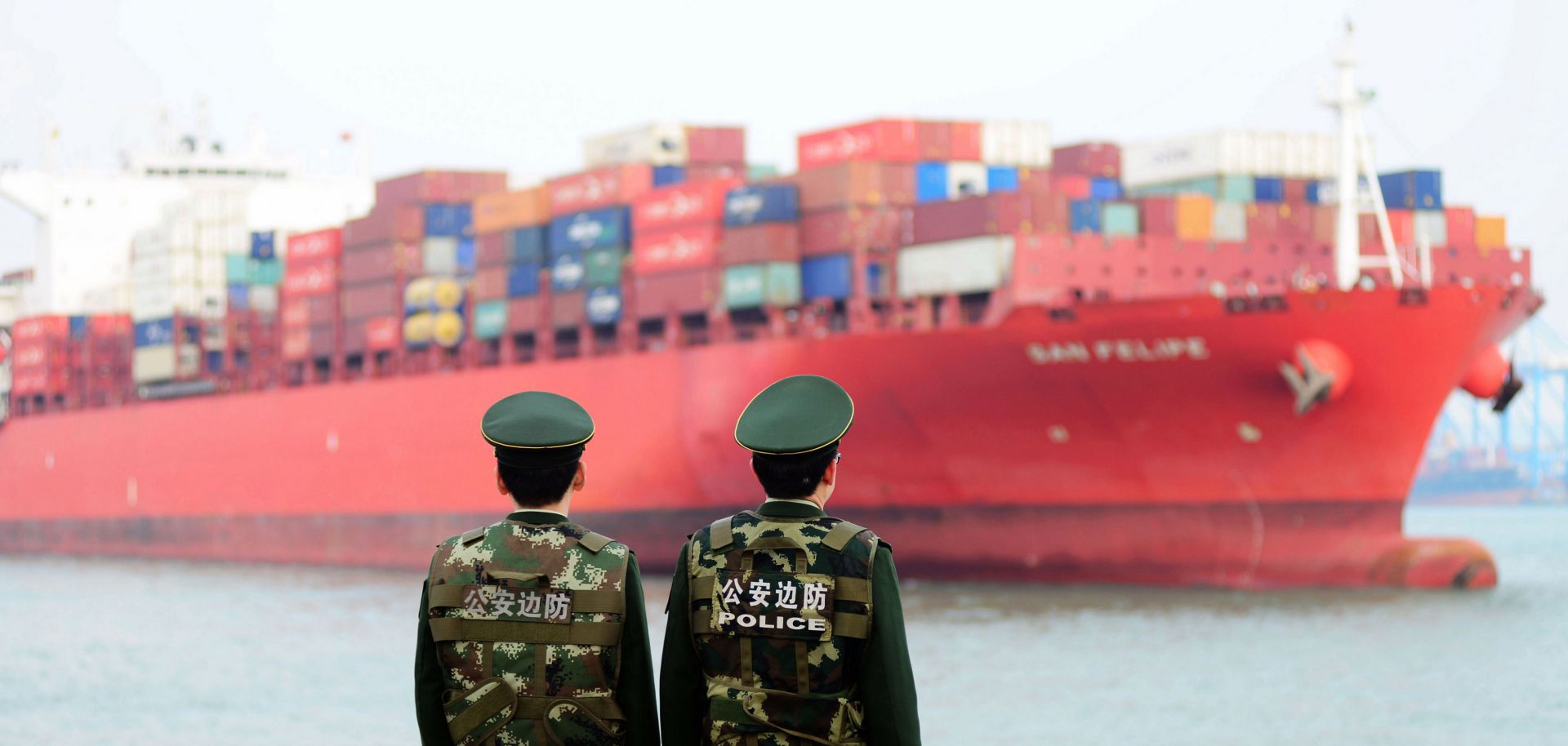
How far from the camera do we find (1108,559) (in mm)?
23531

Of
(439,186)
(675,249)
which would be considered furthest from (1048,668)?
(439,186)

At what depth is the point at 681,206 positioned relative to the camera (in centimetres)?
2908

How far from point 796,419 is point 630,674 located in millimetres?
749

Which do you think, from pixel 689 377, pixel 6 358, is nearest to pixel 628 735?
pixel 689 377

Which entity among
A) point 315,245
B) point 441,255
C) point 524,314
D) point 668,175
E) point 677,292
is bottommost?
point 524,314

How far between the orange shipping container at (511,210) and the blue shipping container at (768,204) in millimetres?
5689

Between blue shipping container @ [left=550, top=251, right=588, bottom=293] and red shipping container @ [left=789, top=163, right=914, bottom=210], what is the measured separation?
5294 millimetres

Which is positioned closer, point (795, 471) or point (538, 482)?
point (795, 471)

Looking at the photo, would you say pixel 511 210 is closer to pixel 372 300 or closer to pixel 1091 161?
pixel 372 300

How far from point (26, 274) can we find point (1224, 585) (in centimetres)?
4021

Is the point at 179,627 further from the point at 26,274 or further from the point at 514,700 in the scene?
the point at 26,274

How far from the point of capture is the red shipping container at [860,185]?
26.8 m

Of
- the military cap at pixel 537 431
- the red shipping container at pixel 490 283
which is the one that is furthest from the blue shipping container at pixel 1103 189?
the military cap at pixel 537 431

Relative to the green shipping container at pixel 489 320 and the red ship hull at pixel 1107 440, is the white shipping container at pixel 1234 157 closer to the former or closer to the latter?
the red ship hull at pixel 1107 440
